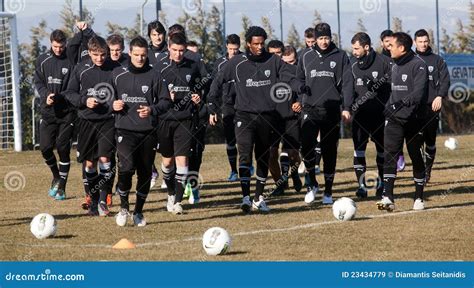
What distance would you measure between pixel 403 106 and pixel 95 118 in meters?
3.96

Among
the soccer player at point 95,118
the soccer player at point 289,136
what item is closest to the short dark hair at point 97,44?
the soccer player at point 95,118

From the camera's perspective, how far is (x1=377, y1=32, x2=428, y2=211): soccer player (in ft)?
47.0

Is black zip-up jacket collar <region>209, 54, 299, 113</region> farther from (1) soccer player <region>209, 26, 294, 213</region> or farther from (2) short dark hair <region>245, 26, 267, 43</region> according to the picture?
(2) short dark hair <region>245, 26, 267, 43</region>

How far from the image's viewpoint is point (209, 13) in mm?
40781

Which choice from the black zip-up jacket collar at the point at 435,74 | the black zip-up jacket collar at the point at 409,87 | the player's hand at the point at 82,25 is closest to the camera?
the black zip-up jacket collar at the point at 409,87

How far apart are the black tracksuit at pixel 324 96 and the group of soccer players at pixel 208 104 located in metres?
0.01

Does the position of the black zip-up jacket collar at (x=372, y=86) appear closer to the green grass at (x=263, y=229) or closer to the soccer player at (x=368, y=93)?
the soccer player at (x=368, y=93)

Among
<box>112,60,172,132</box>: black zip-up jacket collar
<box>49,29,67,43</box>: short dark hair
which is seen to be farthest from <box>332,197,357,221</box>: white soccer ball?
<box>49,29,67,43</box>: short dark hair

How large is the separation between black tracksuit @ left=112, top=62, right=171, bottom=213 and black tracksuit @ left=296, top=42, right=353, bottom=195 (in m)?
3.09

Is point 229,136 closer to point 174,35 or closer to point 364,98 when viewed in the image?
point 364,98

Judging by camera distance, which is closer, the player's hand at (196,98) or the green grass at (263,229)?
the green grass at (263,229)

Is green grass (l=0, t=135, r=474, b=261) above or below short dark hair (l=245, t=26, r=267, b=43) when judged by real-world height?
below

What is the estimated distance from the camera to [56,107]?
1689 cm

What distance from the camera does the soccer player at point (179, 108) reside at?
14.8 meters
